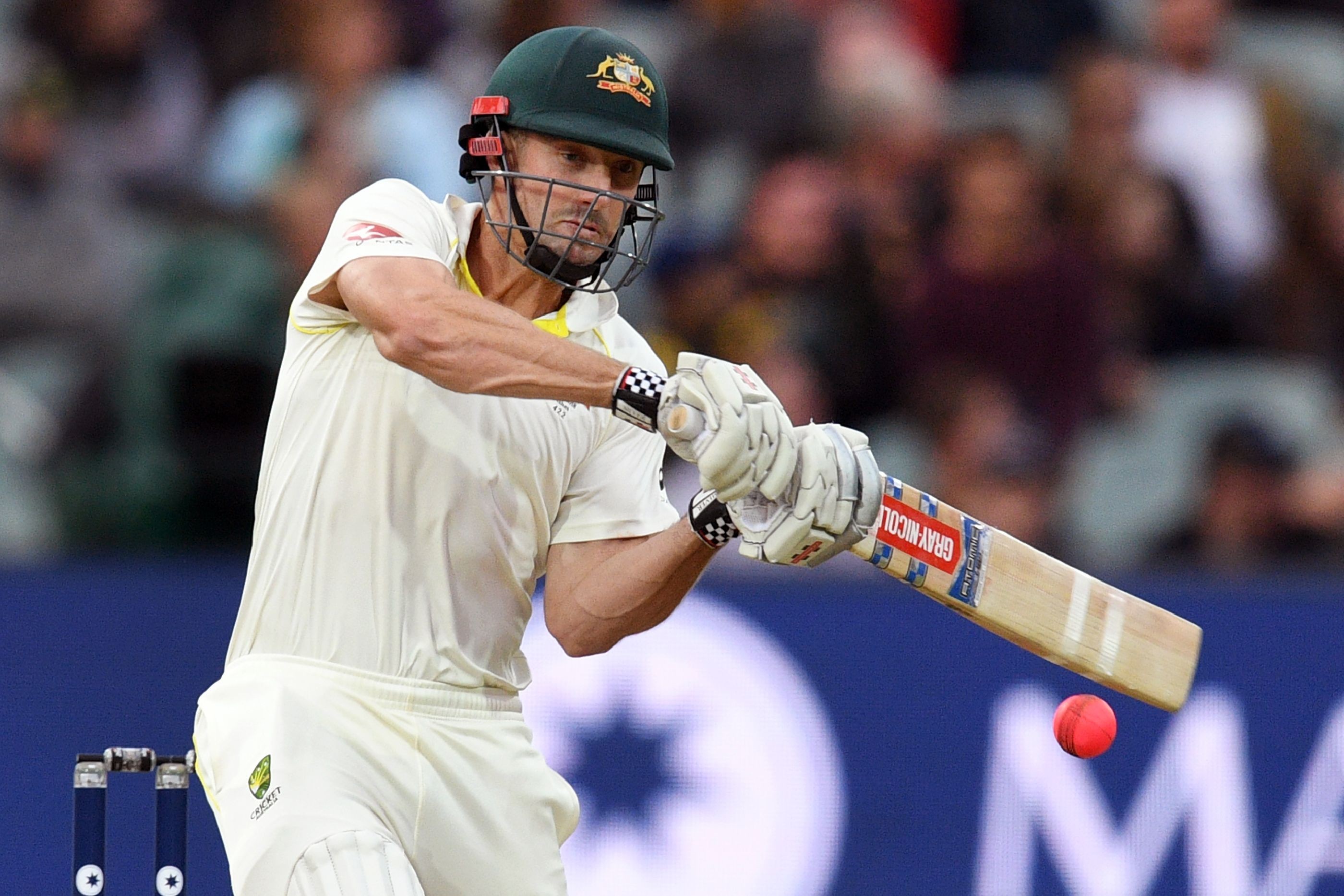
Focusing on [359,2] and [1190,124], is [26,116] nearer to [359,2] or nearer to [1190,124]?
[359,2]

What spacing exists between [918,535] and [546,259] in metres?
0.79

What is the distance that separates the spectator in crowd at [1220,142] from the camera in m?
6.83

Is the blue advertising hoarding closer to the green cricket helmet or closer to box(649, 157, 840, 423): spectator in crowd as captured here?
box(649, 157, 840, 423): spectator in crowd

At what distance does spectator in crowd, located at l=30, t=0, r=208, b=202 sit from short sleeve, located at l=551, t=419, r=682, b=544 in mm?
3387

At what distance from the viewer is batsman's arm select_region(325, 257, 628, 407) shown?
2.93 metres

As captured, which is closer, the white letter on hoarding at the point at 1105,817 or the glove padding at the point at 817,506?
the glove padding at the point at 817,506

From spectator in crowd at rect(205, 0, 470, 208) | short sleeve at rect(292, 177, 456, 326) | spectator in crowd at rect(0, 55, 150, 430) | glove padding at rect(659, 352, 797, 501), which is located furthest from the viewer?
spectator in crowd at rect(205, 0, 470, 208)

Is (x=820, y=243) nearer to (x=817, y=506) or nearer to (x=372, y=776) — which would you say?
(x=817, y=506)

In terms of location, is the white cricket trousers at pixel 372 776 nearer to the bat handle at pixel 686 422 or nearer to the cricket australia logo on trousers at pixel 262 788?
the cricket australia logo on trousers at pixel 262 788

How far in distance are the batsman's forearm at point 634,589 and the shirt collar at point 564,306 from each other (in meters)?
0.40

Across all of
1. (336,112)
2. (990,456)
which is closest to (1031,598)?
(990,456)

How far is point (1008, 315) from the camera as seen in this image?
20.4 feet

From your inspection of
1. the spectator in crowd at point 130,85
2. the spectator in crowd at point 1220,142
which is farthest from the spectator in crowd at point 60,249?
the spectator in crowd at point 1220,142

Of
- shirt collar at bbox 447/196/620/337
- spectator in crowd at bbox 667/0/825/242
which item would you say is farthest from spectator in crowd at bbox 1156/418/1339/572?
shirt collar at bbox 447/196/620/337
